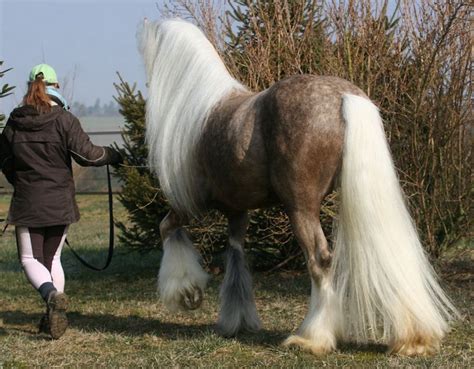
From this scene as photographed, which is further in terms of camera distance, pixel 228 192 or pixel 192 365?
pixel 228 192

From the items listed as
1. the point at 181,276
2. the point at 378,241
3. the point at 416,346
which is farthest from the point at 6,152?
the point at 416,346

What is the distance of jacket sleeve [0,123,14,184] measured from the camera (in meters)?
5.15

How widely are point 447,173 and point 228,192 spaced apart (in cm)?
266

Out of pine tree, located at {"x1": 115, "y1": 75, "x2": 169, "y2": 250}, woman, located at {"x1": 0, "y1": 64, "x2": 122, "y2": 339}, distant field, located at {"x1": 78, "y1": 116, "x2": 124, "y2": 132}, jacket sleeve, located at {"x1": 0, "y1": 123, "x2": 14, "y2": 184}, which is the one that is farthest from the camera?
distant field, located at {"x1": 78, "y1": 116, "x2": 124, "y2": 132}

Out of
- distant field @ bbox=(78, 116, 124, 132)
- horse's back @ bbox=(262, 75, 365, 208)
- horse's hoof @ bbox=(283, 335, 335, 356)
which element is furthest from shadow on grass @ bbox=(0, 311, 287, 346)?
distant field @ bbox=(78, 116, 124, 132)

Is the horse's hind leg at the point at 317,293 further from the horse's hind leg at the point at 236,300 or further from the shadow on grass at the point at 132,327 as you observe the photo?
the horse's hind leg at the point at 236,300

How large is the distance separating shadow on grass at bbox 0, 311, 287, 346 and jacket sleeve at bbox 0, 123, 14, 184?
1234 millimetres

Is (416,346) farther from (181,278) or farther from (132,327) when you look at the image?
(132,327)

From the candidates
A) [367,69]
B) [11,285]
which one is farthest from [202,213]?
[11,285]

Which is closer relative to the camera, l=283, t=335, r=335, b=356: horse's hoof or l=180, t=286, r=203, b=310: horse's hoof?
l=283, t=335, r=335, b=356: horse's hoof

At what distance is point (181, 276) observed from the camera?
497 centimetres

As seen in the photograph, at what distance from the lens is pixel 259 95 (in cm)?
458

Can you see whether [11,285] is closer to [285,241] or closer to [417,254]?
[285,241]

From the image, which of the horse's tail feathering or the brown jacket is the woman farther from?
the horse's tail feathering
